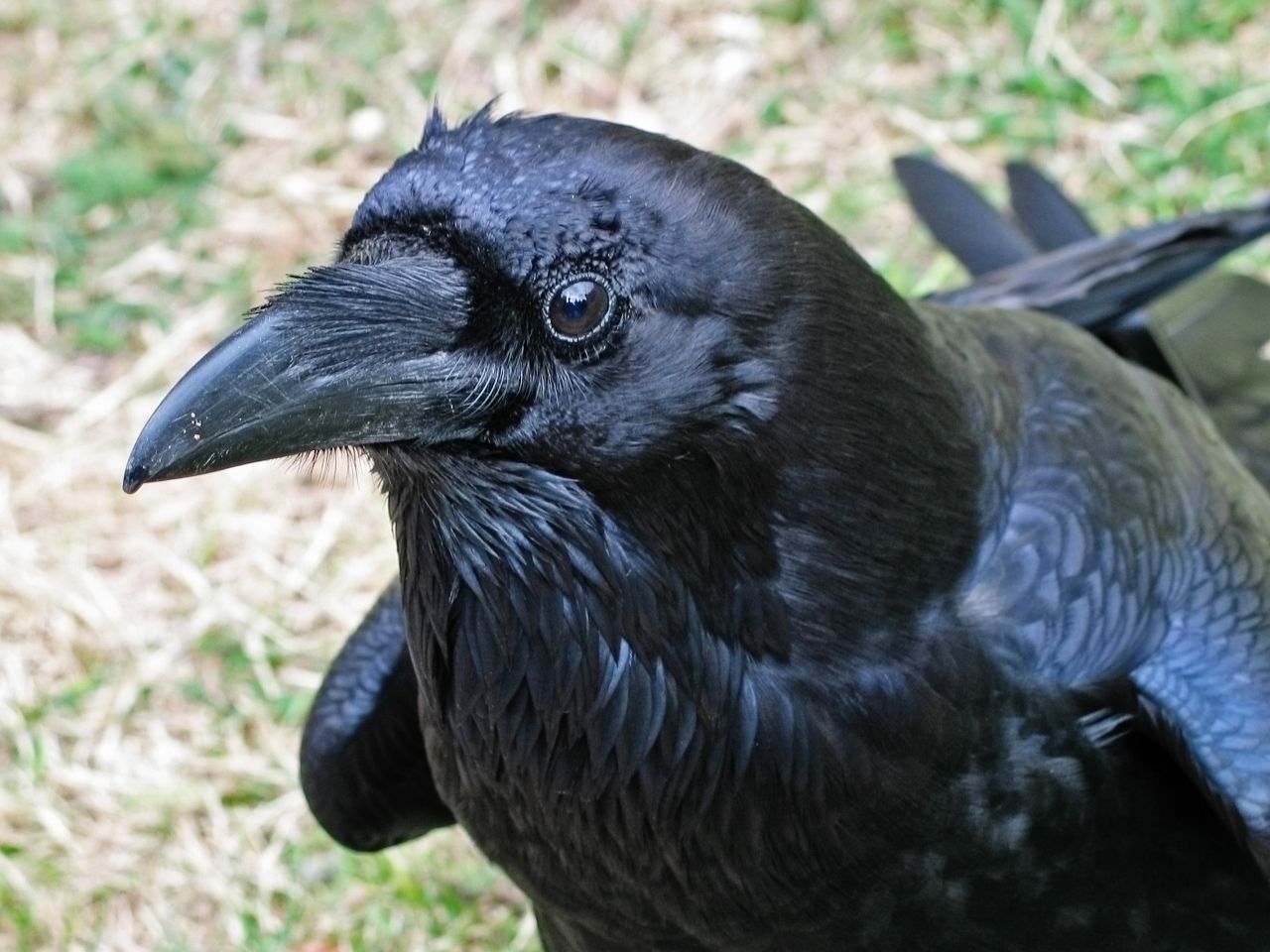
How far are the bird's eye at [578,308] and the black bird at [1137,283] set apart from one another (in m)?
1.73

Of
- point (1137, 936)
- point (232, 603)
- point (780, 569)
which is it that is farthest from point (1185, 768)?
point (232, 603)

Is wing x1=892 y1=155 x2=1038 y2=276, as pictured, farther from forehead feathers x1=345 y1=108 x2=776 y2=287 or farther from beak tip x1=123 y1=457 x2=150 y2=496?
beak tip x1=123 y1=457 x2=150 y2=496

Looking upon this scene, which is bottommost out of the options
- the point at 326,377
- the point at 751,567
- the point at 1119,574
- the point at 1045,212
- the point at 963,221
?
the point at 1119,574

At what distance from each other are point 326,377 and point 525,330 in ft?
0.93

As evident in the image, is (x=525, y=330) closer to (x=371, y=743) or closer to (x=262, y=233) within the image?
(x=371, y=743)

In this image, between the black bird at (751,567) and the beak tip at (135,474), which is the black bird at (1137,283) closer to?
the black bird at (751,567)

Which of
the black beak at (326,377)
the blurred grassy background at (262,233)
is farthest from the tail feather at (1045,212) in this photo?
the black beak at (326,377)

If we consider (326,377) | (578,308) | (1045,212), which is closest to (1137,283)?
(1045,212)

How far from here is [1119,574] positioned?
111 inches

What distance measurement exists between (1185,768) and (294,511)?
3391mm

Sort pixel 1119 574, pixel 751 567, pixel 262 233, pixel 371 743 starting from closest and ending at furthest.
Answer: pixel 751 567, pixel 1119 574, pixel 371 743, pixel 262 233

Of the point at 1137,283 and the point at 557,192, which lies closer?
the point at 557,192

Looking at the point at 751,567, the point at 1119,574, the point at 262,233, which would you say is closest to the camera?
the point at 751,567

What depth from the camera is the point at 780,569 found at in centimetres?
250
